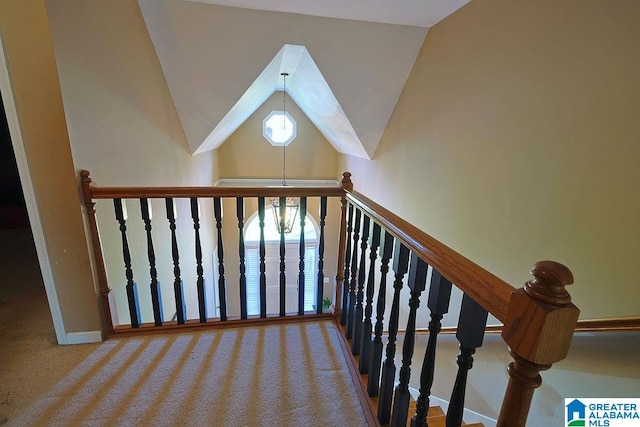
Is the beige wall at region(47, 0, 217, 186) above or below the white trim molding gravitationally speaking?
above

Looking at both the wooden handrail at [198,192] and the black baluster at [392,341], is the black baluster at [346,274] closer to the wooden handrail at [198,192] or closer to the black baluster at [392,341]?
the wooden handrail at [198,192]

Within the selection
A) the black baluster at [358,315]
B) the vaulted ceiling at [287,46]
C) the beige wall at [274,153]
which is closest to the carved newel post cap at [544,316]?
the black baluster at [358,315]

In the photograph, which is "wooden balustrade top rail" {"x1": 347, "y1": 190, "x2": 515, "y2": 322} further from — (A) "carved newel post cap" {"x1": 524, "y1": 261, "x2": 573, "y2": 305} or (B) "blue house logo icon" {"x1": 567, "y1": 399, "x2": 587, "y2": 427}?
(B) "blue house logo icon" {"x1": 567, "y1": 399, "x2": 587, "y2": 427}

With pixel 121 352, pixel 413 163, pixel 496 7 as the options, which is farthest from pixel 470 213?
pixel 121 352

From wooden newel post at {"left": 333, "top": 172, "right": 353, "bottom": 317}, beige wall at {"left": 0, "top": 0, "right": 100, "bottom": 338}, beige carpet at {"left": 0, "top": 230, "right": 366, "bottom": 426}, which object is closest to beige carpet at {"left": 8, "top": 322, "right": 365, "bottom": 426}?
beige carpet at {"left": 0, "top": 230, "right": 366, "bottom": 426}

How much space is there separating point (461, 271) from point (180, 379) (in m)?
1.36

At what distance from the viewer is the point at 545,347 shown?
50 cm

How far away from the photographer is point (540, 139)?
173 centimetres

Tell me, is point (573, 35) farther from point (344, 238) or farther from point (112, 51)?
point (112, 51)

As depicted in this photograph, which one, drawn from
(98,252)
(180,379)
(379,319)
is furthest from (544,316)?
(98,252)

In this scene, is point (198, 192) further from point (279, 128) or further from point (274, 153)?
point (279, 128)

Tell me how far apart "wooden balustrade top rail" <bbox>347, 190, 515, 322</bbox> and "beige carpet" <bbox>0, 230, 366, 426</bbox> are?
831 mm

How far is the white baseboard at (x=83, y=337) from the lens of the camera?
5.27 ft

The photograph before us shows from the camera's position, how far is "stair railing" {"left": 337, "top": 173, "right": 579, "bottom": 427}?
0.49 meters
